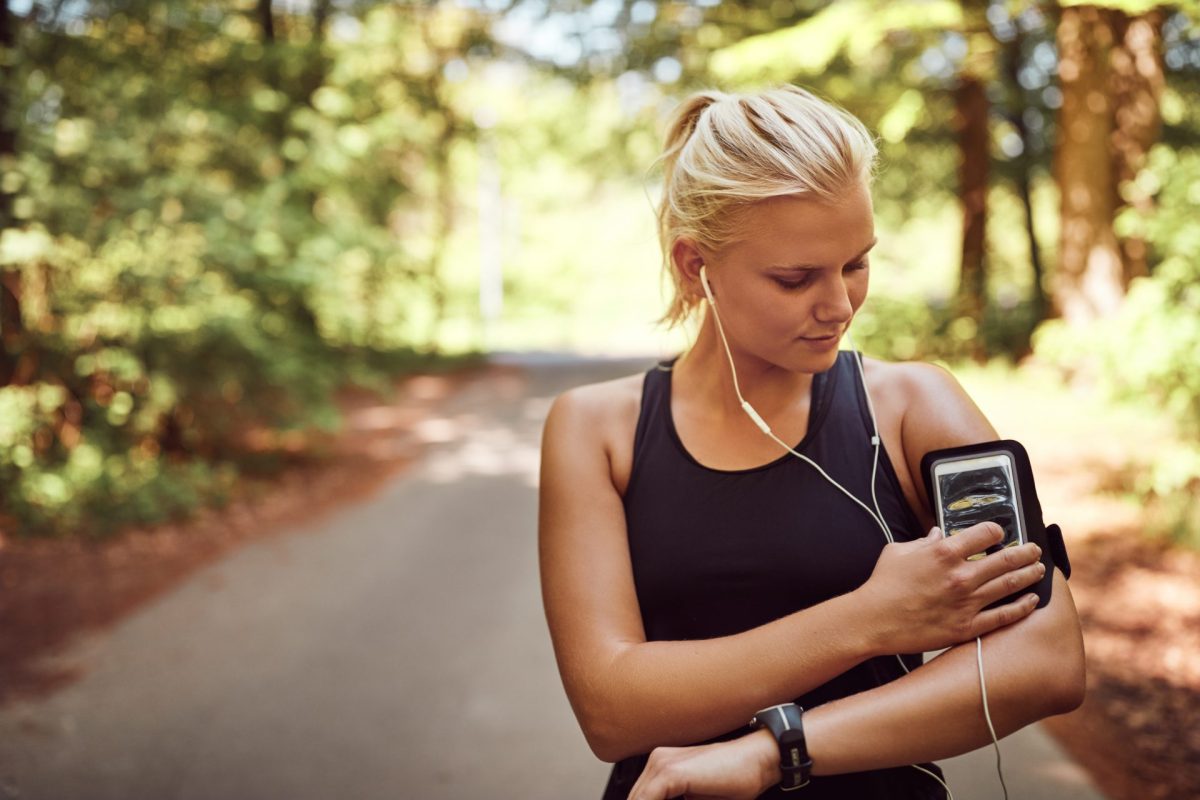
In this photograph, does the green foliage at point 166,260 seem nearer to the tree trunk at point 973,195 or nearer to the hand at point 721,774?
the hand at point 721,774

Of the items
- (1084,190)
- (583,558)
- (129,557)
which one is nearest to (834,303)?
(583,558)

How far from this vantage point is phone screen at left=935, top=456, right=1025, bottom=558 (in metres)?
1.44

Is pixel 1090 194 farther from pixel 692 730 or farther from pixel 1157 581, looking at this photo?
pixel 692 730

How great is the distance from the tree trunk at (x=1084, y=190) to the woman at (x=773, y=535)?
9.54 m

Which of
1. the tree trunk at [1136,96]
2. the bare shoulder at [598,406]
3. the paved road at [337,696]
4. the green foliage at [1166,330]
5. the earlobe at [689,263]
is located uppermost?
the tree trunk at [1136,96]

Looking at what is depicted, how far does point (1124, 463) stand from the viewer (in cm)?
851

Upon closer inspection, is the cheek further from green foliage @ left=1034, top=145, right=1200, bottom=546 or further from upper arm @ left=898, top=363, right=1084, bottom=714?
green foliage @ left=1034, top=145, right=1200, bottom=546

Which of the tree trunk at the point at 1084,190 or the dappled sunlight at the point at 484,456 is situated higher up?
the tree trunk at the point at 1084,190

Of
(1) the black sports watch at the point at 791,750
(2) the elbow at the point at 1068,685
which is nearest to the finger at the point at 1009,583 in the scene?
(2) the elbow at the point at 1068,685

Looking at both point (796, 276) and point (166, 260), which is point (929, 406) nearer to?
point (796, 276)

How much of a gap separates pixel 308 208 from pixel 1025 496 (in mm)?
10840

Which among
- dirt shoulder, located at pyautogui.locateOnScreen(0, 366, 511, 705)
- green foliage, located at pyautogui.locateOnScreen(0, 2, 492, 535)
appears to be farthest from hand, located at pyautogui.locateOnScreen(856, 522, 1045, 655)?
green foliage, located at pyautogui.locateOnScreen(0, 2, 492, 535)

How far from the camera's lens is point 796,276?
4.91 ft

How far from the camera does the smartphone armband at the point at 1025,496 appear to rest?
1.44 m
